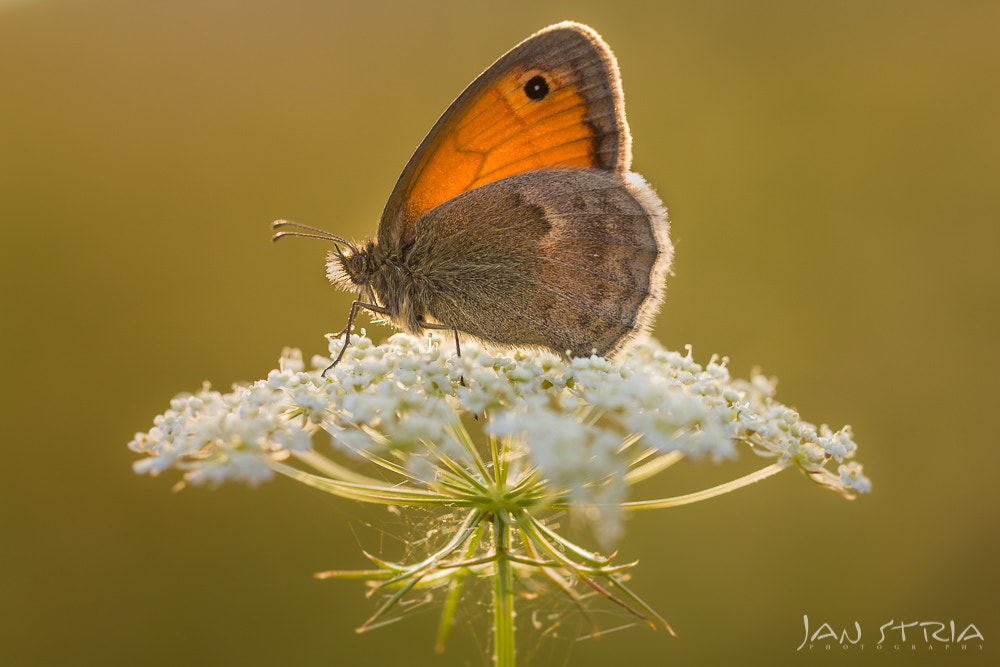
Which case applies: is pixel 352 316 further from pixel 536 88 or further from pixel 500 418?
pixel 536 88

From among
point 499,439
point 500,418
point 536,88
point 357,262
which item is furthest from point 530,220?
point 500,418

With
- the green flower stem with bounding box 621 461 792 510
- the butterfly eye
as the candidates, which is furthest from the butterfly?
the green flower stem with bounding box 621 461 792 510

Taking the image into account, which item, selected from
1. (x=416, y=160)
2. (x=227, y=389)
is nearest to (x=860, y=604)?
(x=416, y=160)

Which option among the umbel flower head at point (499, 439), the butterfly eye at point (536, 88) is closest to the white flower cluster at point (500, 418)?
the umbel flower head at point (499, 439)

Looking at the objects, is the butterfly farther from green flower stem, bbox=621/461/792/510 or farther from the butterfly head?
green flower stem, bbox=621/461/792/510

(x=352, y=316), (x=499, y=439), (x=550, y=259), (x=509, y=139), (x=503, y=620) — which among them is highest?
(x=509, y=139)

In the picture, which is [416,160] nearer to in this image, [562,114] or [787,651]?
[562,114]
